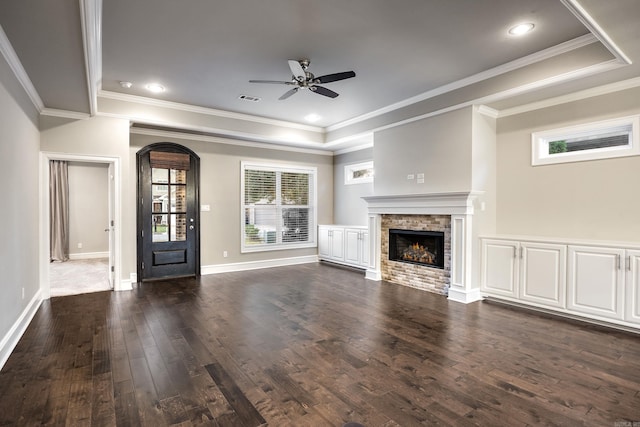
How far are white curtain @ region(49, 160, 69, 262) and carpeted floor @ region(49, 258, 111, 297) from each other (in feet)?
1.35

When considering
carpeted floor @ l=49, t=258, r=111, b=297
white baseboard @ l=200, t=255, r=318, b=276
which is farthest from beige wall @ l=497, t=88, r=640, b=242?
carpeted floor @ l=49, t=258, r=111, b=297

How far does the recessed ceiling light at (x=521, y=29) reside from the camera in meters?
3.14

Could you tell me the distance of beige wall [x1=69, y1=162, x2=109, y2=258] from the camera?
8383mm

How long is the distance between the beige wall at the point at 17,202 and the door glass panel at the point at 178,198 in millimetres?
1956

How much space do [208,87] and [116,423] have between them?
13.6 feet

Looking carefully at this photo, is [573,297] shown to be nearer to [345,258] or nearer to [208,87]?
[345,258]

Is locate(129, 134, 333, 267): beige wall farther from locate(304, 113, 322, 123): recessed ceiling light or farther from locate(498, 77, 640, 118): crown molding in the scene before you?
locate(498, 77, 640, 118): crown molding

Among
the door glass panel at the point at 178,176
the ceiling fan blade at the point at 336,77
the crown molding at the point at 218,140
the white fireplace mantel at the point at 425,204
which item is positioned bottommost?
the white fireplace mantel at the point at 425,204

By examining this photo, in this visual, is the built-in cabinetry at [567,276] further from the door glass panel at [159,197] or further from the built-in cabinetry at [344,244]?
the door glass panel at [159,197]

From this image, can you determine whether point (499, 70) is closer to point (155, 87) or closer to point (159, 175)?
point (155, 87)

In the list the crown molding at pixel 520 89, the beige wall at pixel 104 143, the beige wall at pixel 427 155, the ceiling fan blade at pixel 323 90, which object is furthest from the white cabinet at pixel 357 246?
the beige wall at pixel 104 143

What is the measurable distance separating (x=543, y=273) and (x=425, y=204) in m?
1.74

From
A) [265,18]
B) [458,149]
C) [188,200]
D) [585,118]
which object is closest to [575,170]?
[585,118]

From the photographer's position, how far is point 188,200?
6.22 metres
